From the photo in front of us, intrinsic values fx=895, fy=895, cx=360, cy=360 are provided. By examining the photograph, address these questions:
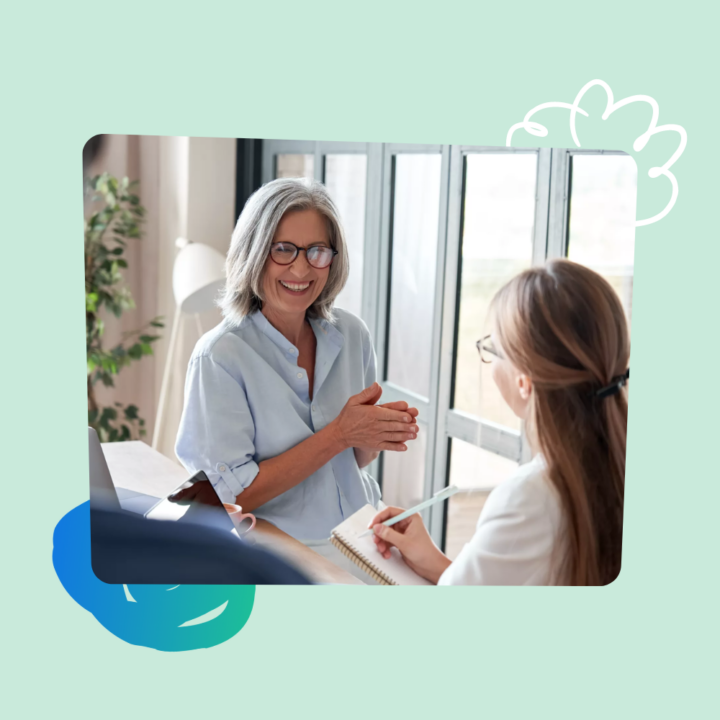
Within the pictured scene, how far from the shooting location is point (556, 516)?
2.03m

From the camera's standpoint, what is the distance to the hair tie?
6.67ft

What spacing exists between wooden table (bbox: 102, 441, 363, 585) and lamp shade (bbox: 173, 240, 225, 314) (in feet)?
1.14

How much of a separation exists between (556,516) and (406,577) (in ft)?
1.25

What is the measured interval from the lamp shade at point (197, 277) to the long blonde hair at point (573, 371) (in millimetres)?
642

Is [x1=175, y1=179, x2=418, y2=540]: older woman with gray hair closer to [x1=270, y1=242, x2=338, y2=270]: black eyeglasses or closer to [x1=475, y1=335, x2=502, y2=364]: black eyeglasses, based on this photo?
[x1=270, y1=242, x2=338, y2=270]: black eyeglasses

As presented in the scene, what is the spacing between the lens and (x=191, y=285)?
201cm

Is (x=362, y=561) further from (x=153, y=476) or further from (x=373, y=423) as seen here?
(x=153, y=476)

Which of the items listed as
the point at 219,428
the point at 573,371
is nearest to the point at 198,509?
the point at 219,428

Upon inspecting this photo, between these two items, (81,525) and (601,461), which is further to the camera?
(81,525)

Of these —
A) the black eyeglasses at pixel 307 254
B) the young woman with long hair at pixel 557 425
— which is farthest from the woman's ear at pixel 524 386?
the black eyeglasses at pixel 307 254

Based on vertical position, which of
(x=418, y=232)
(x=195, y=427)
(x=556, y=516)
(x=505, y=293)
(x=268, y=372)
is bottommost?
(x=556, y=516)

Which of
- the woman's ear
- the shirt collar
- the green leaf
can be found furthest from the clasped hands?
the green leaf

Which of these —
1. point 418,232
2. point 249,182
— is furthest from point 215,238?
point 418,232

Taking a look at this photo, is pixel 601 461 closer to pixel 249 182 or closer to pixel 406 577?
pixel 406 577
